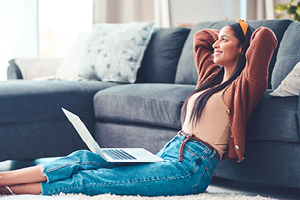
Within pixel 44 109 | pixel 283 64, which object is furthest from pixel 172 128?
pixel 44 109

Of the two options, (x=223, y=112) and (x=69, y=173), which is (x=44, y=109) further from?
(x=223, y=112)

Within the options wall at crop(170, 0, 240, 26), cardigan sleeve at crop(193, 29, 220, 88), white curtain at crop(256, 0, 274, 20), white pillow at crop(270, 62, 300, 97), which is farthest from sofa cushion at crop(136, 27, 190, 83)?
white curtain at crop(256, 0, 274, 20)

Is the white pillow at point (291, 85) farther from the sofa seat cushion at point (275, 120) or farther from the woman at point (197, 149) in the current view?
the woman at point (197, 149)

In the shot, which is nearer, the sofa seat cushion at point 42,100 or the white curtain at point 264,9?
the sofa seat cushion at point 42,100

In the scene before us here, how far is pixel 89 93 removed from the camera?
232 cm

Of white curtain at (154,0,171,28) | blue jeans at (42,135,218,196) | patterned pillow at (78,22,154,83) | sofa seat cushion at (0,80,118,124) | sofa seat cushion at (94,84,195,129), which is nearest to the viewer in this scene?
blue jeans at (42,135,218,196)

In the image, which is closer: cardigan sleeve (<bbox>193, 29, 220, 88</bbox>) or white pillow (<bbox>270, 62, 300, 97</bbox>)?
white pillow (<bbox>270, 62, 300, 97</bbox>)

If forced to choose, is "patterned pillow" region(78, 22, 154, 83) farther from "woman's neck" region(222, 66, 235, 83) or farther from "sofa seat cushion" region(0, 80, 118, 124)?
"woman's neck" region(222, 66, 235, 83)

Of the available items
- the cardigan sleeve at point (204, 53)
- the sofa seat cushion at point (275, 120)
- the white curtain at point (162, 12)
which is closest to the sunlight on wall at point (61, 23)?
the white curtain at point (162, 12)

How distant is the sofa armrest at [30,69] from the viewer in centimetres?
291

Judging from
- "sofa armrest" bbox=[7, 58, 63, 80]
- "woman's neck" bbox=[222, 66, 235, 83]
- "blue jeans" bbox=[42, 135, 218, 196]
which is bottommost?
Answer: "blue jeans" bbox=[42, 135, 218, 196]

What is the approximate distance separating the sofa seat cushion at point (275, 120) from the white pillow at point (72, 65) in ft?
5.23

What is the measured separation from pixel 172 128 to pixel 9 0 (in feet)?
9.09

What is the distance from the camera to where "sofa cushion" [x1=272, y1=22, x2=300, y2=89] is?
174 cm
